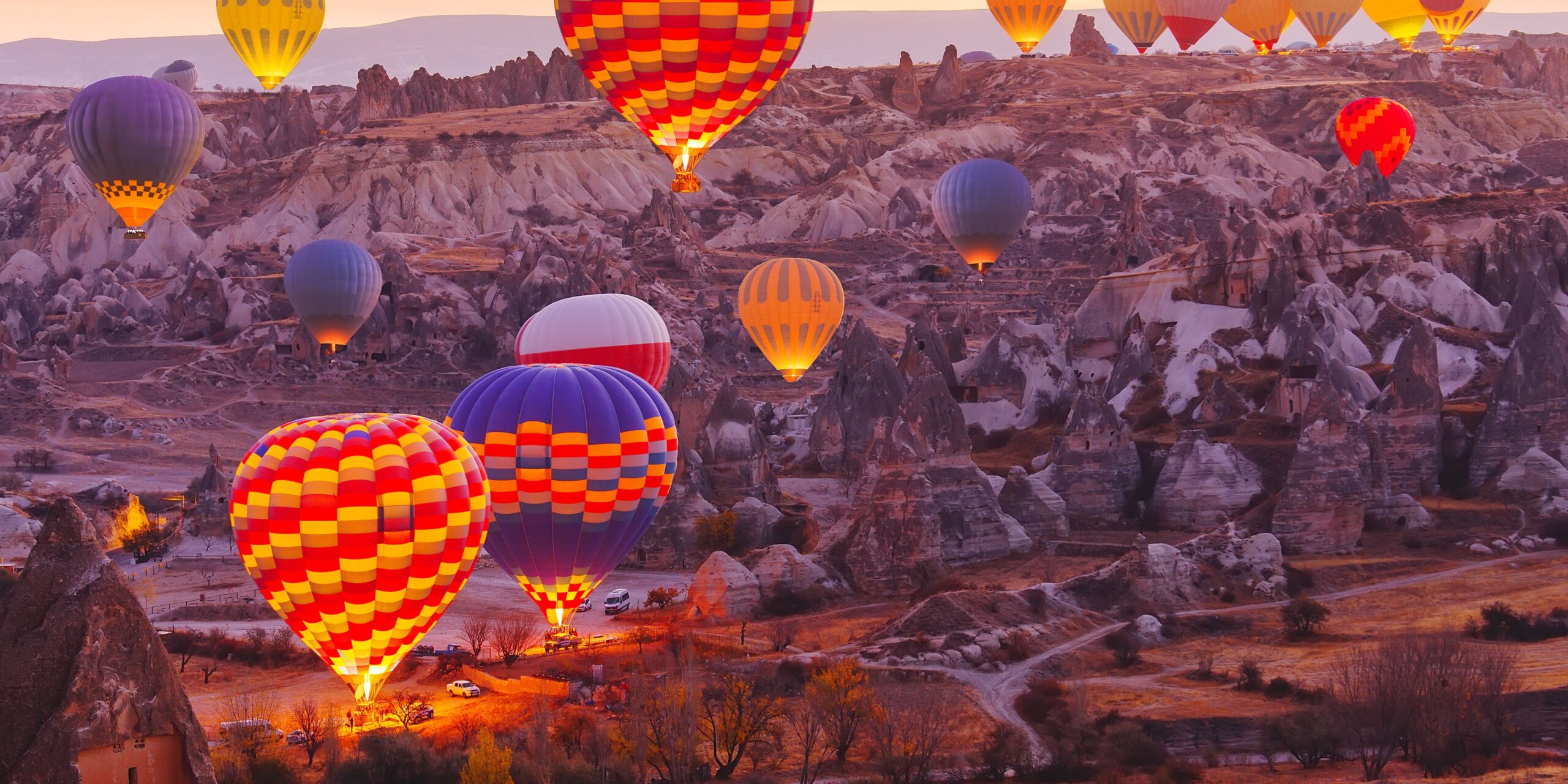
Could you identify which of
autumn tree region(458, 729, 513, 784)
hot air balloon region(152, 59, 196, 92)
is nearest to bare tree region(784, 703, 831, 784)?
autumn tree region(458, 729, 513, 784)

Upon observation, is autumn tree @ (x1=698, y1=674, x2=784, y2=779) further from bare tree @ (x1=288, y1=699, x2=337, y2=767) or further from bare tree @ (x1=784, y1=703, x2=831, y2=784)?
bare tree @ (x1=288, y1=699, x2=337, y2=767)

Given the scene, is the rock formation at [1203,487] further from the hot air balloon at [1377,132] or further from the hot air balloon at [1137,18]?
the hot air balloon at [1137,18]

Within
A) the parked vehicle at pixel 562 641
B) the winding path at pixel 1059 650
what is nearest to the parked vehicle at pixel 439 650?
the parked vehicle at pixel 562 641

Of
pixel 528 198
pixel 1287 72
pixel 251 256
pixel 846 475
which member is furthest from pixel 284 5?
pixel 1287 72

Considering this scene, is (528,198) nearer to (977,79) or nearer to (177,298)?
(177,298)

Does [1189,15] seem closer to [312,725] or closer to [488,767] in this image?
[312,725]
